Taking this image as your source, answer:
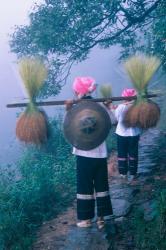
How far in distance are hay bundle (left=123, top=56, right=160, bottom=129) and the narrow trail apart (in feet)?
4.11

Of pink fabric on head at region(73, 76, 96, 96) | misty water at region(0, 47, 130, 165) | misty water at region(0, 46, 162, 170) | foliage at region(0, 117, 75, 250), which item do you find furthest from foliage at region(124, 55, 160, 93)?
misty water at region(0, 47, 130, 165)

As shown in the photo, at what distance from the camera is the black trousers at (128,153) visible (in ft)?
23.9

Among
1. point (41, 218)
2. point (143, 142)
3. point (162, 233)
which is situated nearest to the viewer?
point (162, 233)

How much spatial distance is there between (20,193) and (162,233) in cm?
269

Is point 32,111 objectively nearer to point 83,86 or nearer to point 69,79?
point 83,86

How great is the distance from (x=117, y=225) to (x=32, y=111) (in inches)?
76.0

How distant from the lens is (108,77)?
3819 centimetres

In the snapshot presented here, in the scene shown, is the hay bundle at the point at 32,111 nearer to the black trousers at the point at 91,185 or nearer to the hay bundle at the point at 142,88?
the black trousers at the point at 91,185

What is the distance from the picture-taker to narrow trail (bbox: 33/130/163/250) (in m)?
4.77

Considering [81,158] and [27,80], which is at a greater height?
→ [27,80]

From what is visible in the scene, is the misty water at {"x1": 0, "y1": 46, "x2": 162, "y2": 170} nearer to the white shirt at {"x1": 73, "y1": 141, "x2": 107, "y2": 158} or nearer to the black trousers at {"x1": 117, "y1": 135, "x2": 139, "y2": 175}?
the black trousers at {"x1": 117, "y1": 135, "x2": 139, "y2": 175}

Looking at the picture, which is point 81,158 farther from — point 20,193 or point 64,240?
point 20,193

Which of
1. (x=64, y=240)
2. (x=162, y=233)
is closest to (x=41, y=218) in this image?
(x=64, y=240)

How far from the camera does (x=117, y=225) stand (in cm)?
521
